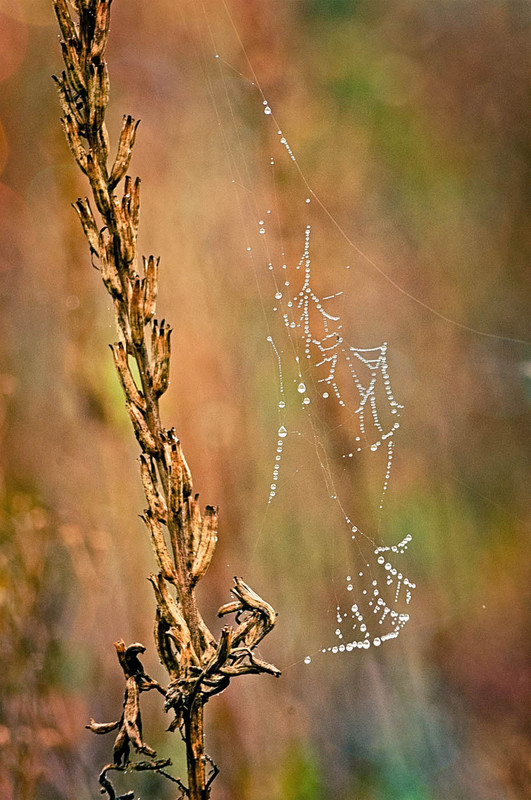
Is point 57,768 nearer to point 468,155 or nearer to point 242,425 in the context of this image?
point 242,425

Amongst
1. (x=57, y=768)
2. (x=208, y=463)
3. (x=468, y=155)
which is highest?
(x=468, y=155)

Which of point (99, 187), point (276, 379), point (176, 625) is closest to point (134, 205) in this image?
point (99, 187)

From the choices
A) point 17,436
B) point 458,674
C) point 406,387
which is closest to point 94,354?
point 17,436

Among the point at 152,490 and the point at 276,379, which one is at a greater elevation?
the point at 276,379

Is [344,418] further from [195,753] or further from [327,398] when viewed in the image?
[195,753]

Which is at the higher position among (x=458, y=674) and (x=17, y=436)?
(x=17, y=436)

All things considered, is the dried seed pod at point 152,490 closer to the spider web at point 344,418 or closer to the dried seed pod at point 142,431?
the dried seed pod at point 142,431
